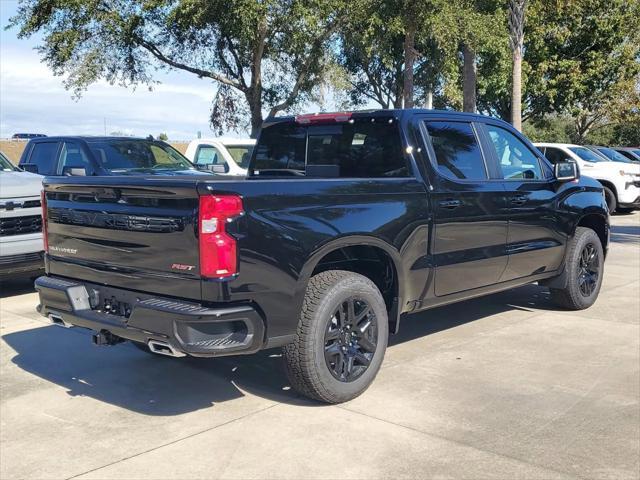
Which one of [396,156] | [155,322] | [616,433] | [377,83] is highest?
[377,83]

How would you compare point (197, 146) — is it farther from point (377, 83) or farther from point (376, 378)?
point (377, 83)

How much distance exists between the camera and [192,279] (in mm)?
3789

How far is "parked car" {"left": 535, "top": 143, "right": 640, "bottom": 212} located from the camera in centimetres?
1691

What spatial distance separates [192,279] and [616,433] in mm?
2675

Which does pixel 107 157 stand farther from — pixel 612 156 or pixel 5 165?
pixel 612 156

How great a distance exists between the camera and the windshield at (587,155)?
1744 cm

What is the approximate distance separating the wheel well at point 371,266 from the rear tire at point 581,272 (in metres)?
2.70

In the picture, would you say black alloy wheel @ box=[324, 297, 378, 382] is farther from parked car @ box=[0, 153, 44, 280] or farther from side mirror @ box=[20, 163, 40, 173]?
Result: side mirror @ box=[20, 163, 40, 173]

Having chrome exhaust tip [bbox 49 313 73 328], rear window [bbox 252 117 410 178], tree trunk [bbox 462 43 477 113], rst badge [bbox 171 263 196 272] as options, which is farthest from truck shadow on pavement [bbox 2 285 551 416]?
tree trunk [bbox 462 43 477 113]

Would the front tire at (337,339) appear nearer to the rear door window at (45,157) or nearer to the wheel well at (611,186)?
the rear door window at (45,157)

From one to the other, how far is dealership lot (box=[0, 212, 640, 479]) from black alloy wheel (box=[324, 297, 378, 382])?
0.24m

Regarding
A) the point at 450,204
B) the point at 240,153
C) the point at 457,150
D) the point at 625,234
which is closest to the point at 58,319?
the point at 450,204

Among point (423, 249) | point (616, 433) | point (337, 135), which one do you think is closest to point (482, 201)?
point (423, 249)

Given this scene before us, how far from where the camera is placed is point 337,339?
4473 mm
